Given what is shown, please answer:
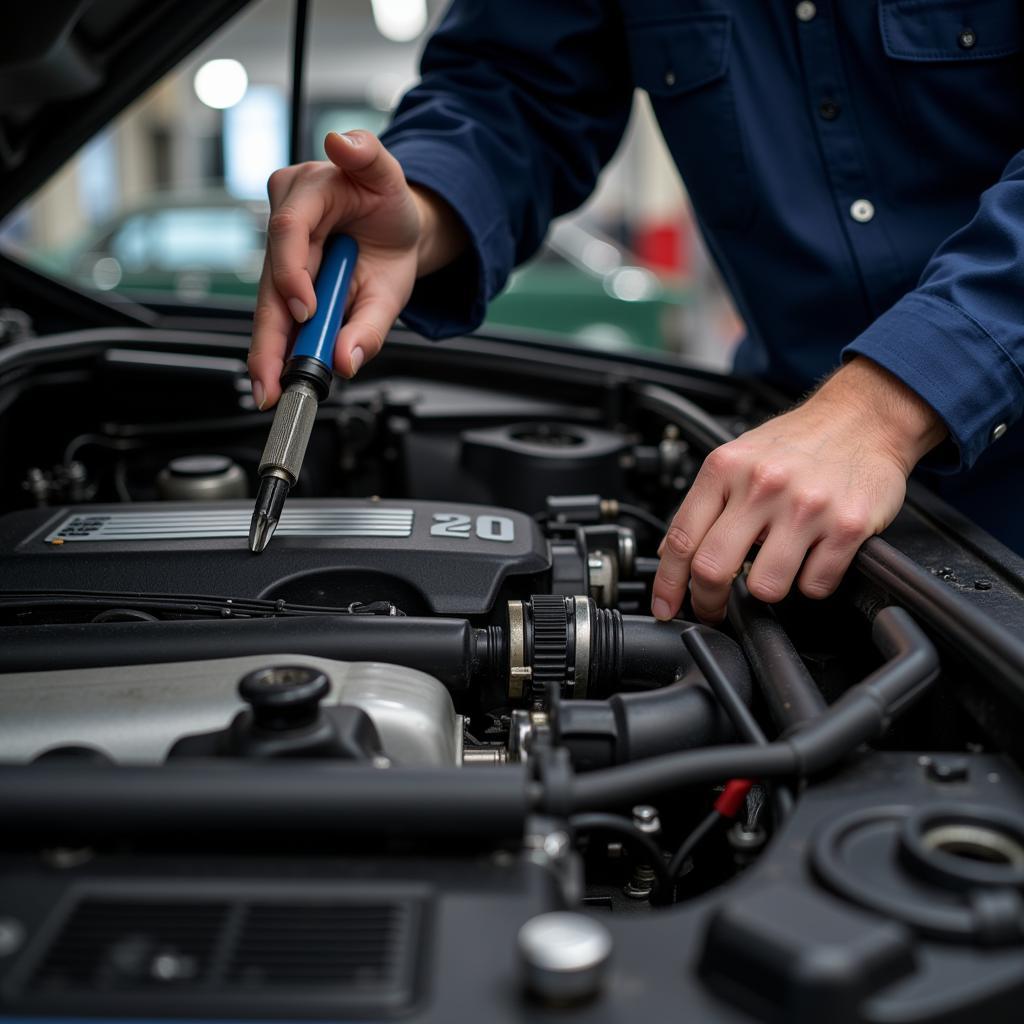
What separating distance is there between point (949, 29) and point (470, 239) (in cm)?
51

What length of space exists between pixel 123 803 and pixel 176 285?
152 inches

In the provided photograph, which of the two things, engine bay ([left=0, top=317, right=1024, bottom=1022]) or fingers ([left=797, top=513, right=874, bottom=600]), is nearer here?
engine bay ([left=0, top=317, right=1024, bottom=1022])

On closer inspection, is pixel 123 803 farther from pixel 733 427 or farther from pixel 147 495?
pixel 733 427

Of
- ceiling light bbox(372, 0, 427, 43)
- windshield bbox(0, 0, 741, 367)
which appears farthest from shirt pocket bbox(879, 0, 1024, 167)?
ceiling light bbox(372, 0, 427, 43)

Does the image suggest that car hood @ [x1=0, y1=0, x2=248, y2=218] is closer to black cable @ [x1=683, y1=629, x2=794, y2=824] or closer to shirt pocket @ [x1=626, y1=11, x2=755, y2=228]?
shirt pocket @ [x1=626, y1=11, x2=755, y2=228]

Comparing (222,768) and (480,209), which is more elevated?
(480,209)

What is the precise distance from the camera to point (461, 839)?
1.73ft

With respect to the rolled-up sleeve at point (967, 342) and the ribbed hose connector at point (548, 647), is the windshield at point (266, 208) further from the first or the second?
the ribbed hose connector at point (548, 647)

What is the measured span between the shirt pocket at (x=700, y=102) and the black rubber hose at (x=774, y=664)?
1.77ft

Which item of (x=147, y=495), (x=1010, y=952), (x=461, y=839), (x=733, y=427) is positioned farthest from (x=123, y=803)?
(x=733, y=427)

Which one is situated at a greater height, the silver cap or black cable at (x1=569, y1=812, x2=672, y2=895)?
the silver cap

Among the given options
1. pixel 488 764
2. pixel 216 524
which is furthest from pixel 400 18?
pixel 488 764

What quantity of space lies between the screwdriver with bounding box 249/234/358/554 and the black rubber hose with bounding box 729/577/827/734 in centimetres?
37

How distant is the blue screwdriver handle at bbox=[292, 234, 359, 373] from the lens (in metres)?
0.95
